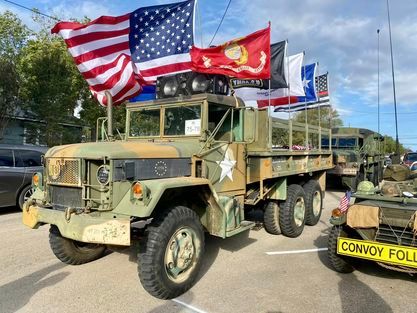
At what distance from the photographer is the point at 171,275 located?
13.8 feet

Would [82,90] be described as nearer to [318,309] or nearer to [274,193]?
[274,193]

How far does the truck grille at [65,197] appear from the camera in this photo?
4.34 m

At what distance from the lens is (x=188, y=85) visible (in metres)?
5.51

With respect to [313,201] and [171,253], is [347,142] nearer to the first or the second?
[313,201]

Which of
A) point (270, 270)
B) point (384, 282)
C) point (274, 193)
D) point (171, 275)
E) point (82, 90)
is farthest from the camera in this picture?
point (82, 90)

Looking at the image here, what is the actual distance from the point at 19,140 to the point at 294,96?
15616 millimetres

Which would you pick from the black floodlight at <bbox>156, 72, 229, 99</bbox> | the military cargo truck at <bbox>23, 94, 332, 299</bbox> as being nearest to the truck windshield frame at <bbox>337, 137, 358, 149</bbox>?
the military cargo truck at <bbox>23, 94, 332, 299</bbox>

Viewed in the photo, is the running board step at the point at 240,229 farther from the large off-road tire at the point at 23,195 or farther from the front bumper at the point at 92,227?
the large off-road tire at the point at 23,195

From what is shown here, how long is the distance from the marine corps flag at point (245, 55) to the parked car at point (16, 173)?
5.03 m

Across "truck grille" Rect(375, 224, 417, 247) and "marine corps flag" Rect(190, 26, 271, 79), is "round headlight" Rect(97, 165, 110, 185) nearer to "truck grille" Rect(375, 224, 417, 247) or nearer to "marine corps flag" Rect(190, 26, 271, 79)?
"truck grille" Rect(375, 224, 417, 247)

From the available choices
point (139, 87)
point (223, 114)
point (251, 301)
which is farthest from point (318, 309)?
point (139, 87)

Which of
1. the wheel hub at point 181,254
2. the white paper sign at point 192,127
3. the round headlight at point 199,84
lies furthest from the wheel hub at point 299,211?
the wheel hub at point 181,254

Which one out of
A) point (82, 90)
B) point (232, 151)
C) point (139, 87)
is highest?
point (82, 90)

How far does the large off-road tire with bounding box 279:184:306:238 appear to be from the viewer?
22.2 ft
